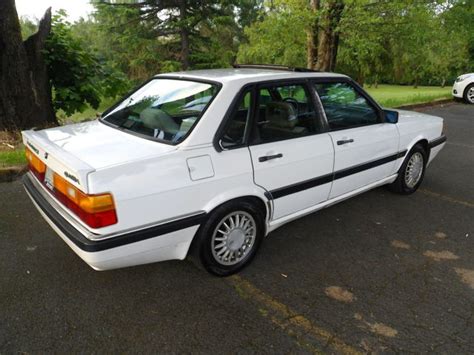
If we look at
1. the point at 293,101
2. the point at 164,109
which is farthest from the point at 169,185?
the point at 293,101

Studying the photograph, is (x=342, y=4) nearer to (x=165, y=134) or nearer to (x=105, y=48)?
(x=165, y=134)

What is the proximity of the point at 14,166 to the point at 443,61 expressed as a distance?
1154 inches

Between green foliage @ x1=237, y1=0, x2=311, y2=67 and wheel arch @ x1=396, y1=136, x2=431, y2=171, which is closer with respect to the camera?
wheel arch @ x1=396, y1=136, x2=431, y2=171

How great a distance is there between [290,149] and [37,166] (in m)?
1.96

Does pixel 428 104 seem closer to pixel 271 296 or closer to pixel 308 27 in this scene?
pixel 308 27

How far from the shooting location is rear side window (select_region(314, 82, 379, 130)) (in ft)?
10.8

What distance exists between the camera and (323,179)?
127 inches

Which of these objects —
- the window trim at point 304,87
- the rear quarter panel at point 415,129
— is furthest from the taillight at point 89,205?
the rear quarter panel at point 415,129

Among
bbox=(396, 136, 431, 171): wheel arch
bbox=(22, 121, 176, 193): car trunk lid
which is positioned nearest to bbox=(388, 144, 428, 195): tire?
bbox=(396, 136, 431, 171): wheel arch

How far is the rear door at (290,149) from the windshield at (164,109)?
457 millimetres

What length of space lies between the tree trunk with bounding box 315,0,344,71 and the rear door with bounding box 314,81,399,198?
621cm

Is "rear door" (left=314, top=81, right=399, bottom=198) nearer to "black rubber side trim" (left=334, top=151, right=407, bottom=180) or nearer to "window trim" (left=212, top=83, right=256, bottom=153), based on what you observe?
"black rubber side trim" (left=334, top=151, right=407, bottom=180)

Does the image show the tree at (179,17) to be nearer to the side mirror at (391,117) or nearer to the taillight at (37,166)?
the side mirror at (391,117)

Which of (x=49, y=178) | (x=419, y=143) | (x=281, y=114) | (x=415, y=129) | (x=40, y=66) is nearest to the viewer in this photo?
(x=49, y=178)
